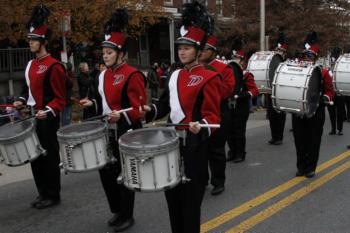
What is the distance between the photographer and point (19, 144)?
4.91 meters

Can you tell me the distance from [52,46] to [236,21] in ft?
34.6

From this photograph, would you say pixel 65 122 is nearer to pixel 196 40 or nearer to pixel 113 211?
pixel 113 211

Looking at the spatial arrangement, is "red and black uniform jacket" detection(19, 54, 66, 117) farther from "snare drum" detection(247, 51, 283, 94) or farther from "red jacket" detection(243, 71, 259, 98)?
"snare drum" detection(247, 51, 283, 94)

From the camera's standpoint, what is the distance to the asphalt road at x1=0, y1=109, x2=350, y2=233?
4.94 meters

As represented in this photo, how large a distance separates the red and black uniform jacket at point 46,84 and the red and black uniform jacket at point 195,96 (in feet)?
6.51

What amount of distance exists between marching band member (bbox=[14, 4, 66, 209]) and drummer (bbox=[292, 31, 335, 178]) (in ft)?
11.2

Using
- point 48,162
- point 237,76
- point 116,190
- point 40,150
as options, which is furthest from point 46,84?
point 237,76

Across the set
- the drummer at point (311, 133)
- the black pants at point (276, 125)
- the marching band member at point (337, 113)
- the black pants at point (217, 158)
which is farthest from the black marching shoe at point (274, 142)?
the black pants at point (217, 158)

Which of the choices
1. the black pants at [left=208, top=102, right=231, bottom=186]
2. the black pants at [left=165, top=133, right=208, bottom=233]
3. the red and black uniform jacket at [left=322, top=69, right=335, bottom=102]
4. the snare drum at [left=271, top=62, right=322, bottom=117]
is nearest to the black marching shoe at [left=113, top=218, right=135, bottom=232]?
the black pants at [left=165, top=133, right=208, bottom=233]

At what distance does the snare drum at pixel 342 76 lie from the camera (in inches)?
374

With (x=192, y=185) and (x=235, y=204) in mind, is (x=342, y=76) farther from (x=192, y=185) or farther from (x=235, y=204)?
(x=192, y=185)

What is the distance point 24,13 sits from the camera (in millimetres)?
12484

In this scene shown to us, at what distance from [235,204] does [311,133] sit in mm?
1875

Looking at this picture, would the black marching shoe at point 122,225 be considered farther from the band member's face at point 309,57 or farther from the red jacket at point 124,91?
the band member's face at point 309,57
